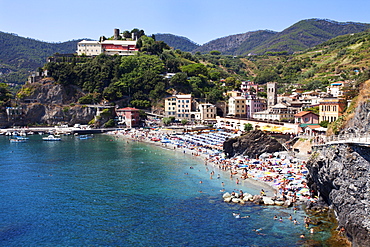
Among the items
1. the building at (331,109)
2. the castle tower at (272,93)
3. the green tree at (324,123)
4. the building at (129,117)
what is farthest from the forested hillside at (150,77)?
the green tree at (324,123)

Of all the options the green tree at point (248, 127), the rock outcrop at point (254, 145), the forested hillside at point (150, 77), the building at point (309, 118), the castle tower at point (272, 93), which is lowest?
the rock outcrop at point (254, 145)

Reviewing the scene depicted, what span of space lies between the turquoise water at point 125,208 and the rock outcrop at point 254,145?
199 inches

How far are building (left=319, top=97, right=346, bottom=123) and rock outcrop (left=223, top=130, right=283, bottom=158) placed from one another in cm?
888

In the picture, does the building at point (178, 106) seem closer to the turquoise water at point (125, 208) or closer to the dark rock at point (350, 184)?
the turquoise water at point (125, 208)

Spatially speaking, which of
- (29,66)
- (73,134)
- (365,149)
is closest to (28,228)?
(365,149)

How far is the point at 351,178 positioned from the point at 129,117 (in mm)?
59519

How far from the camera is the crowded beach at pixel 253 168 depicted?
1053 inches

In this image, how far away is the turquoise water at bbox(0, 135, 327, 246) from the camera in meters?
20.7

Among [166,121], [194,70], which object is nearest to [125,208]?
[166,121]

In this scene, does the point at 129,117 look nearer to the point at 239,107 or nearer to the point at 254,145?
the point at 239,107

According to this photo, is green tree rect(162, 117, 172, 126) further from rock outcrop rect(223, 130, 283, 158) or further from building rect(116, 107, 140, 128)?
rock outcrop rect(223, 130, 283, 158)

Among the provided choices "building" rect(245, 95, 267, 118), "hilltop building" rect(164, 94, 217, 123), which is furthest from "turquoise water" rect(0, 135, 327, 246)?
"building" rect(245, 95, 267, 118)

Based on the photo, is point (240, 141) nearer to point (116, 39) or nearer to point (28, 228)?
point (28, 228)

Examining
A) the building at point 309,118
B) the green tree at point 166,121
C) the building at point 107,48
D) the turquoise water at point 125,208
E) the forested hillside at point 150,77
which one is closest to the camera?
the turquoise water at point 125,208
